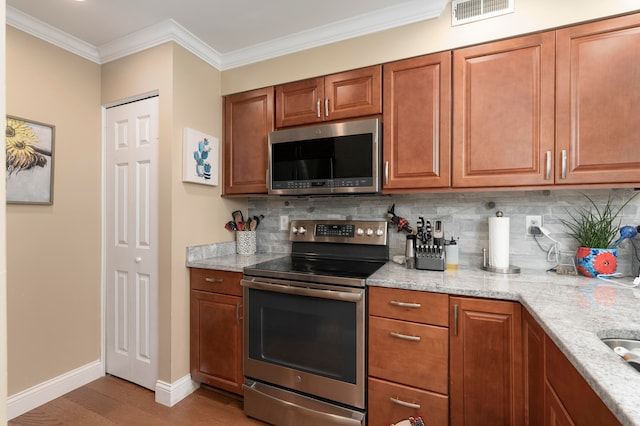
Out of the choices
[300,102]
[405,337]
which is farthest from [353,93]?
[405,337]

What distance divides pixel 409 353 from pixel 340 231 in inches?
38.9

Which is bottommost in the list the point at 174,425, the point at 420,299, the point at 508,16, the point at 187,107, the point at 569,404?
the point at 174,425

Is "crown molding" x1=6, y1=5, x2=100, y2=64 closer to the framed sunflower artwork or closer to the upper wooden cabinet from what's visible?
the framed sunflower artwork

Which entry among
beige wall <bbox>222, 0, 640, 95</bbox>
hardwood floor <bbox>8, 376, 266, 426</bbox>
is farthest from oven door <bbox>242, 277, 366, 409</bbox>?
beige wall <bbox>222, 0, 640, 95</bbox>

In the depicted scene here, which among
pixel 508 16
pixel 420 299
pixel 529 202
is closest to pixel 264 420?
pixel 420 299

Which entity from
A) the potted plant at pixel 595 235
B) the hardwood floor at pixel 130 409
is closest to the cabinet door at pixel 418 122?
the potted plant at pixel 595 235

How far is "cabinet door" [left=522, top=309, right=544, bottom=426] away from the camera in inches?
45.2

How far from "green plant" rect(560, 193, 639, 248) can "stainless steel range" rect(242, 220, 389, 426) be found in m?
1.14

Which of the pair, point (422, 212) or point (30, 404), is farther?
point (422, 212)

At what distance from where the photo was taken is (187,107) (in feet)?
6.93

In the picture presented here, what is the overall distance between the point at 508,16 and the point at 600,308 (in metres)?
1.51

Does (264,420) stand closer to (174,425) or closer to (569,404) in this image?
(174,425)

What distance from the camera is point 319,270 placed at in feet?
5.95

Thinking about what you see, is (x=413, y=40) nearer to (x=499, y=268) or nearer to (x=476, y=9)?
(x=476, y=9)
